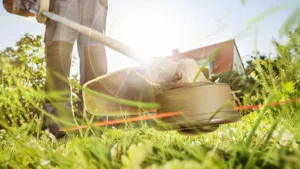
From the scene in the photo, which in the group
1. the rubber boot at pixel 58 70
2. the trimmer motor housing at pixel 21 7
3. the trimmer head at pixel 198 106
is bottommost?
the trimmer head at pixel 198 106

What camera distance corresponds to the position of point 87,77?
307 cm

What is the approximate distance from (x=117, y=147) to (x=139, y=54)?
2.38 ft

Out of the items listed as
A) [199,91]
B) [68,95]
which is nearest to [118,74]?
[199,91]

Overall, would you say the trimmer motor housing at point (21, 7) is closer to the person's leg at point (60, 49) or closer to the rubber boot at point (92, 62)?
the person's leg at point (60, 49)

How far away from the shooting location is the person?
2899 millimetres

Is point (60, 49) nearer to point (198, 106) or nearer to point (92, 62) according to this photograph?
point (92, 62)

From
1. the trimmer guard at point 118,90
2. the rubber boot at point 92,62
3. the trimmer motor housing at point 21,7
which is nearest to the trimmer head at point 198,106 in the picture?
the trimmer guard at point 118,90

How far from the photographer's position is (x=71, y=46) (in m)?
3.06

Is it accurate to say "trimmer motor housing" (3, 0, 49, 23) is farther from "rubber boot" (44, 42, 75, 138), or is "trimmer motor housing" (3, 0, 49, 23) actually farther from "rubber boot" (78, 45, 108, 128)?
"rubber boot" (78, 45, 108, 128)

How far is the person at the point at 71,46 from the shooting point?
290 cm

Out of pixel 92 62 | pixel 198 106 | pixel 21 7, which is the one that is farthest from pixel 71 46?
pixel 198 106

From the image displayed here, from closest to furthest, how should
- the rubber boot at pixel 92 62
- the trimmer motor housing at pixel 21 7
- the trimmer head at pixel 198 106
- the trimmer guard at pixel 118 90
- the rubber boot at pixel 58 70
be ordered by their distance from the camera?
the trimmer head at pixel 198 106 → the trimmer guard at pixel 118 90 → the rubber boot at pixel 58 70 → the rubber boot at pixel 92 62 → the trimmer motor housing at pixel 21 7

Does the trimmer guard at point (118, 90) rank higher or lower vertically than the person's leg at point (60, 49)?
lower

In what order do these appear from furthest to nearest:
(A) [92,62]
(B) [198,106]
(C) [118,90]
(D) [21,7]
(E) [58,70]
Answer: (D) [21,7], (A) [92,62], (E) [58,70], (C) [118,90], (B) [198,106]
